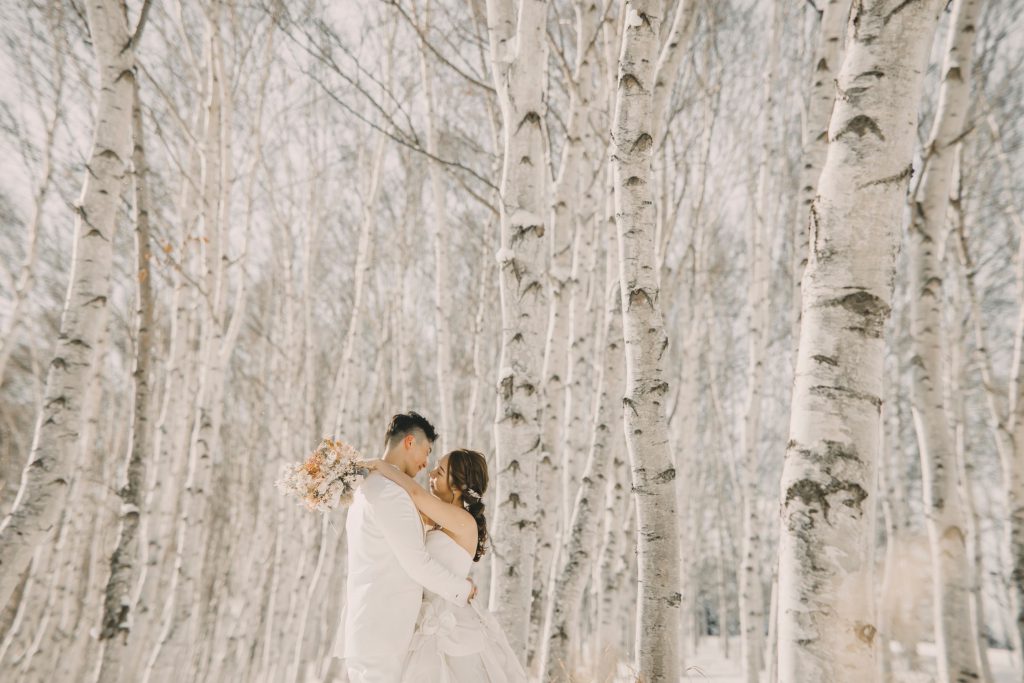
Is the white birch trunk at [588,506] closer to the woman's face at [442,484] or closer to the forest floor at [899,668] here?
the woman's face at [442,484]

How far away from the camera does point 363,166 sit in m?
7.83

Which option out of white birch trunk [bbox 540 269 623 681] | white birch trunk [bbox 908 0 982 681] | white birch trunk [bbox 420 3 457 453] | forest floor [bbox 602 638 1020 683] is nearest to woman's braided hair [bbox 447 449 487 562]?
white birch trunk [bbox 540 269 623 681]

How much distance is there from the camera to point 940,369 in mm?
3045

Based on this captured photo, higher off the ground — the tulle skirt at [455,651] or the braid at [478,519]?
the braid at [478,519]

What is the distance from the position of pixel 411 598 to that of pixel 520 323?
1.33m

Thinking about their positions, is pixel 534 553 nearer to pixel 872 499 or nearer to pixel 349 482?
pixel 349 482

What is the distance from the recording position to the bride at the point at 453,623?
86.4 inches

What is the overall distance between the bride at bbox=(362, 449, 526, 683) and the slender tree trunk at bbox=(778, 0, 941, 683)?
1340mm

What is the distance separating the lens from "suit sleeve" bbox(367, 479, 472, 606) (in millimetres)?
2184

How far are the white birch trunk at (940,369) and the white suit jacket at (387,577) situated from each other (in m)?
2.54

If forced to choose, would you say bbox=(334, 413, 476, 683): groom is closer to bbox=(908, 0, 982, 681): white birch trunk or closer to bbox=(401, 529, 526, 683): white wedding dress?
bbox=(401, 529, 526, 683): white wedding dress

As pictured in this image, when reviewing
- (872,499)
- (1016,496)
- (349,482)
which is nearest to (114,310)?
(349,482)

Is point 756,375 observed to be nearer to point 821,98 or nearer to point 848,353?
point 821,98

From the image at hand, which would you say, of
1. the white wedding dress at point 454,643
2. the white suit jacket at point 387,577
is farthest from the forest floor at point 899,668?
the white suit jacket at point 387,577
